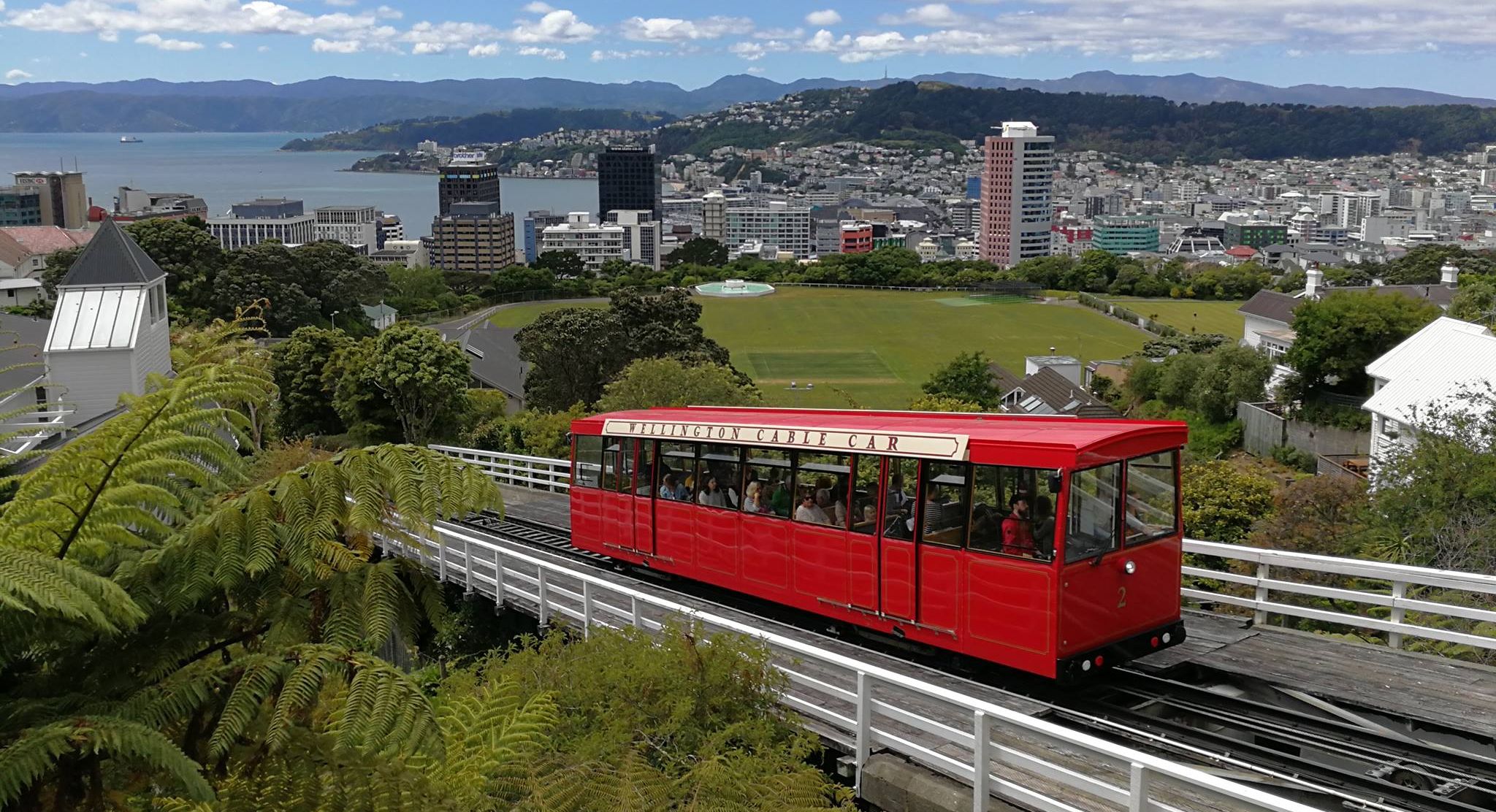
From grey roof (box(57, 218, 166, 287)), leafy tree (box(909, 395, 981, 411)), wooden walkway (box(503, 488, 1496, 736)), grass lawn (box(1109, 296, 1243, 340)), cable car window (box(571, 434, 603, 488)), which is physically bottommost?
grass lawn (box(1109, 296, 1243, 340))

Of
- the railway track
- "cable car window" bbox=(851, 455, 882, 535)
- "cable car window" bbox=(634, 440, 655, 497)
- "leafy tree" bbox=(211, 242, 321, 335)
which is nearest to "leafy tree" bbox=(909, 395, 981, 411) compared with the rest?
"cable car window" bbox=(634, 440, 655, 497)

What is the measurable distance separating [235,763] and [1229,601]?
30.5 feet

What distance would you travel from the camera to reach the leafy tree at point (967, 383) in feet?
201

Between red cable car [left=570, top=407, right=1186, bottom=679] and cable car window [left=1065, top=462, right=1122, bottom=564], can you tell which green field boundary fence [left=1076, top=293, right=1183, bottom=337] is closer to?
red cable car [left=570, top=407, right=1186, bottom=679]

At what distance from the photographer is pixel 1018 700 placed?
32.8 ft

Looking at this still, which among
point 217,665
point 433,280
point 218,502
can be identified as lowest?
point 433,280

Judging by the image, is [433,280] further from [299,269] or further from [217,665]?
[217,665]

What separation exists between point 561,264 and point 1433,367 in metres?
99.0

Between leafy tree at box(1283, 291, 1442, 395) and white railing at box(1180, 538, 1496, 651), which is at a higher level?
white railing at box(1180, 538, 1496, 651)

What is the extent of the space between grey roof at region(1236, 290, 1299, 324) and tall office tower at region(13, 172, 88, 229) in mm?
158259

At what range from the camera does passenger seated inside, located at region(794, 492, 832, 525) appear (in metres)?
12.3

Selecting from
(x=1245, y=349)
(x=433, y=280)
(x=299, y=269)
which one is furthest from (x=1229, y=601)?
(x=433, y=280)

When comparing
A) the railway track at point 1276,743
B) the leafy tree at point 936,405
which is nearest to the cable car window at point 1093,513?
the railway track at point 1276,743

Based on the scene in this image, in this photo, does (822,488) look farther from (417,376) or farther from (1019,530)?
(417,376)
